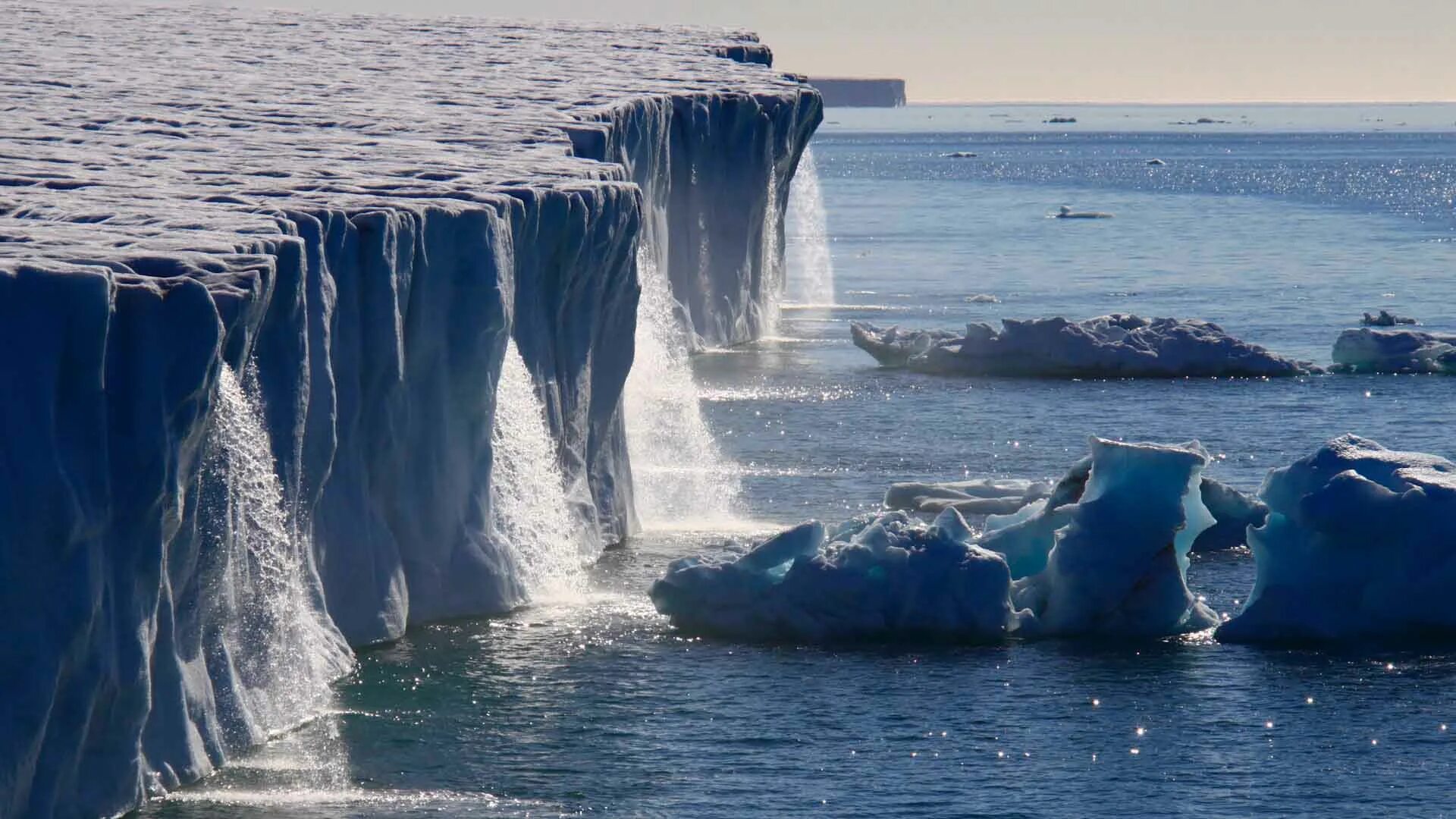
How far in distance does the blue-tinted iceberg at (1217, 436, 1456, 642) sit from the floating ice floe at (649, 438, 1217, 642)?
70 cm

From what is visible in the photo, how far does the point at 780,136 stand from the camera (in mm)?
44781

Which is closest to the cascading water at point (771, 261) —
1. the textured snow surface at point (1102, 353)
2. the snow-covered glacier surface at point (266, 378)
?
the textured snow surface at point (1102, 353)

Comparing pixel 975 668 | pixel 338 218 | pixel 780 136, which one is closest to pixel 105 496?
pixel 338 218

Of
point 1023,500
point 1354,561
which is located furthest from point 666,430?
point 1354,561

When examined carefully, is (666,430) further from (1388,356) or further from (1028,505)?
(1388,356)

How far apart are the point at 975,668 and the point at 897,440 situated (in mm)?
12822

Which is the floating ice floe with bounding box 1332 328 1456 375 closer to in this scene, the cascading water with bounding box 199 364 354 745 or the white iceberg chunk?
the white iceberg chunk

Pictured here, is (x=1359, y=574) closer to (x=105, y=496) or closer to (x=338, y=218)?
(x=338, y=218)

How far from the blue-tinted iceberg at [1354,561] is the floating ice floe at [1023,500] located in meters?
1.85

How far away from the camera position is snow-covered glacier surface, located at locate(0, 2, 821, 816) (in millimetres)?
12391

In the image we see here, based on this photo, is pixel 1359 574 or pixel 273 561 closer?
pixel 273 561

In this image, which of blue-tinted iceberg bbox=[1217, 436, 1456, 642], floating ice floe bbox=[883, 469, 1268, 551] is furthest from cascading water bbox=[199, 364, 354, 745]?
blue-tinted iceberg bbox=[1217, 436, 1456, 642]

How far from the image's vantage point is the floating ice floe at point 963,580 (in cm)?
1844

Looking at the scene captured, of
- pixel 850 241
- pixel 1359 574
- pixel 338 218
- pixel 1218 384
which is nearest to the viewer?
pixel 338 218
